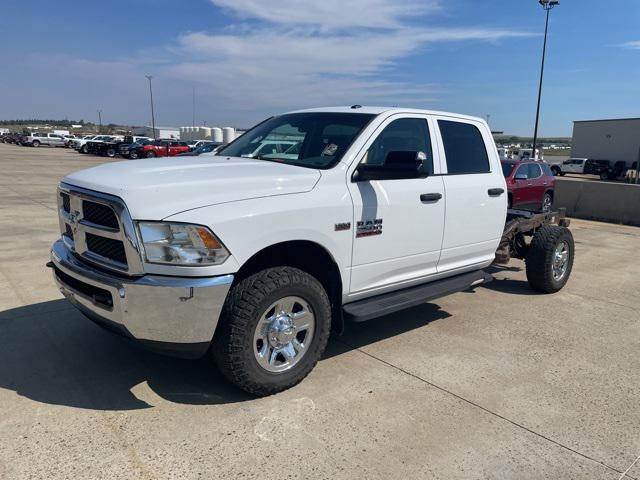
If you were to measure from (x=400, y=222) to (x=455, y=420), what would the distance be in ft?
5.10

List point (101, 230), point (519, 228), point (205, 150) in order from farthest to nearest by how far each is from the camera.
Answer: point (205, 150) < point (519, 228) < point (101, 230)

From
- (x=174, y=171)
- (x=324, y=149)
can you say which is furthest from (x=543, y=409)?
(x=174, y=171)

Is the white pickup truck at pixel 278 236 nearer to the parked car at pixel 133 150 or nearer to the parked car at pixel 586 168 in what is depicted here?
the parked car at pixel 133 150

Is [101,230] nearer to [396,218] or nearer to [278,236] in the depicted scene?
[278,236]

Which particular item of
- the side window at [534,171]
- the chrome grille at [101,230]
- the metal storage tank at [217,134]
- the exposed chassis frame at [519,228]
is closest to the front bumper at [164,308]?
the chrome grille at [101,230]

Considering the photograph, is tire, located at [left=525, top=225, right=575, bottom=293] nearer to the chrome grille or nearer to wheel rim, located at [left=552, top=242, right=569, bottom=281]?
wheel rim, located at [left=552, top=242, right=569, bottom=281]

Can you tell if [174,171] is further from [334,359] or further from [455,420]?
[455,420]

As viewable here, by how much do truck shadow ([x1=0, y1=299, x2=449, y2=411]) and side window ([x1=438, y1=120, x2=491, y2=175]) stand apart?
1643 millimetres

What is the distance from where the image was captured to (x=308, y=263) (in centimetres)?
383

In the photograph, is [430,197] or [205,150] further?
[205,150]

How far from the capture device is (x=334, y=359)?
426cm

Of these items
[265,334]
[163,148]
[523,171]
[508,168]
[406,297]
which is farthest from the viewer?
[163,148]

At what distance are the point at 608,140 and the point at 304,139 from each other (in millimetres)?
47549

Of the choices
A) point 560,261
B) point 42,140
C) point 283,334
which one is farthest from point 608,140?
point 42,140
